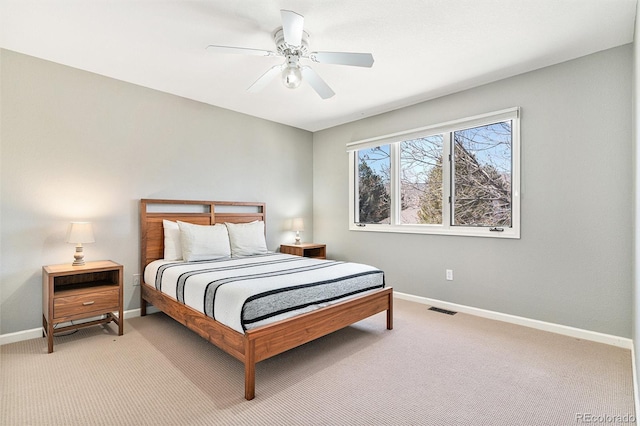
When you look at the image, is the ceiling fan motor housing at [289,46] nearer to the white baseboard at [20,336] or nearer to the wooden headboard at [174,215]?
the wooden headboard at [174,215]

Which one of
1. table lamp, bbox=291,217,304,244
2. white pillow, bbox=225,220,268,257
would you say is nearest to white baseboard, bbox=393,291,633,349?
table lamp, bbox=291,217,304,244

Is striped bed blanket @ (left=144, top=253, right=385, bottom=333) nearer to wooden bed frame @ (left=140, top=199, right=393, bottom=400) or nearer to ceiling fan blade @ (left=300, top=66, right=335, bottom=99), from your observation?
wooden bed frame @ (left=140, top=199, right=393, bottom=400)

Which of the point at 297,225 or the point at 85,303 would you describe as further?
the point at 297,225

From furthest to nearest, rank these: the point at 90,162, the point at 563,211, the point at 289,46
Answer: the point at 90,162
the point at 563,211
the point at 289,46

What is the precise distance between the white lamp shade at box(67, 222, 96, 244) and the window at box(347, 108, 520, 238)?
3274mm

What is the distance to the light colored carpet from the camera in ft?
5.89

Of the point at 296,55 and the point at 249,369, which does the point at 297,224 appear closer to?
the point at 296,55

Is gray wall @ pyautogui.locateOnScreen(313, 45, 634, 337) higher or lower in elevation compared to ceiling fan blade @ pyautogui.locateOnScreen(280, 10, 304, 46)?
lower

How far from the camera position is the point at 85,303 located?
9.06 ft

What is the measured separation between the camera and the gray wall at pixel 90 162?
2.79m

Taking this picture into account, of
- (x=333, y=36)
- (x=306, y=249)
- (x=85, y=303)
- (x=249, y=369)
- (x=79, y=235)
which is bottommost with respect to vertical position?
(x=249, y=369)

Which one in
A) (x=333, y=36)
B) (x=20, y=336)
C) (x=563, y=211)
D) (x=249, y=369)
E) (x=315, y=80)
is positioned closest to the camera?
(x=249, y=369)

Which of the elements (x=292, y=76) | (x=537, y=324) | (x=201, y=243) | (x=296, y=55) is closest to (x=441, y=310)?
(x=537, y=324)

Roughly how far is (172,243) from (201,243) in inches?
13.7
